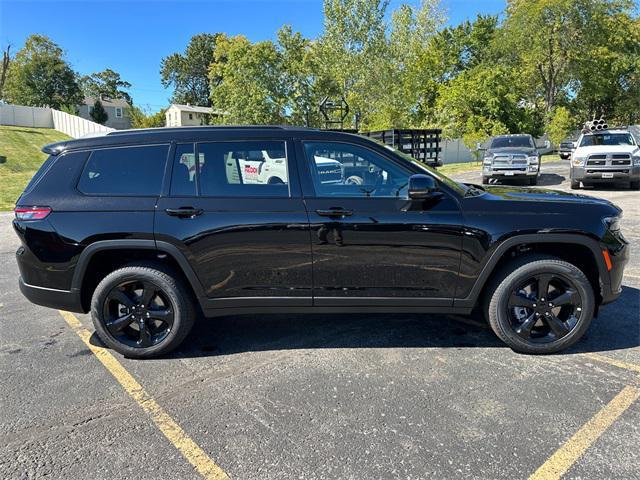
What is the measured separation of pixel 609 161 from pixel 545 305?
1198cm

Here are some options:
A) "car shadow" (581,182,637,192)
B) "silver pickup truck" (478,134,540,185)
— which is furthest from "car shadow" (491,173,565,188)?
"car shadow" (581,182,637,192)

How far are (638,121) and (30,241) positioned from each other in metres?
63.5

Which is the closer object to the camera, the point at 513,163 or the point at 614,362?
the point at 614,362

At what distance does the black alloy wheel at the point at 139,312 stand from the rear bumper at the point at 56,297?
0.79 feet

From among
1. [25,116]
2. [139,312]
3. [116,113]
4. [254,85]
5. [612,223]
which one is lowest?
[139,312]

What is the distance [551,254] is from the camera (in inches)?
144

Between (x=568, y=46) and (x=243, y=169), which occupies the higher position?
(x=568, y=46)

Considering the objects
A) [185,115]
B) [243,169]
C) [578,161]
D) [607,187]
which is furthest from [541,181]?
[185,115]

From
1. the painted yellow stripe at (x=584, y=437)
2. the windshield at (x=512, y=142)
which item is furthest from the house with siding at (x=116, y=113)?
the painted yellow stripe at (x=584, y=437)

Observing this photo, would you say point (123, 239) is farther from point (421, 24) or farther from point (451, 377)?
point (421, 24)

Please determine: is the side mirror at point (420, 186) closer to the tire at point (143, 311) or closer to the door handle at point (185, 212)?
the door handle at point (185, 212)

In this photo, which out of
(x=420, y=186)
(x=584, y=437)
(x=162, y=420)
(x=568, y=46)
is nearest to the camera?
(x=584, y=437)

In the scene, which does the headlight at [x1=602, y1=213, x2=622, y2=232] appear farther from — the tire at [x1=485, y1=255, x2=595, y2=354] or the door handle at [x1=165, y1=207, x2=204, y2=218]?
the door handle at [x1=165, y1=207, x2=204, y2=218]

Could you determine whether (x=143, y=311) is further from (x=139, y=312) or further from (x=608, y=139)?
(x=608, y=139)
